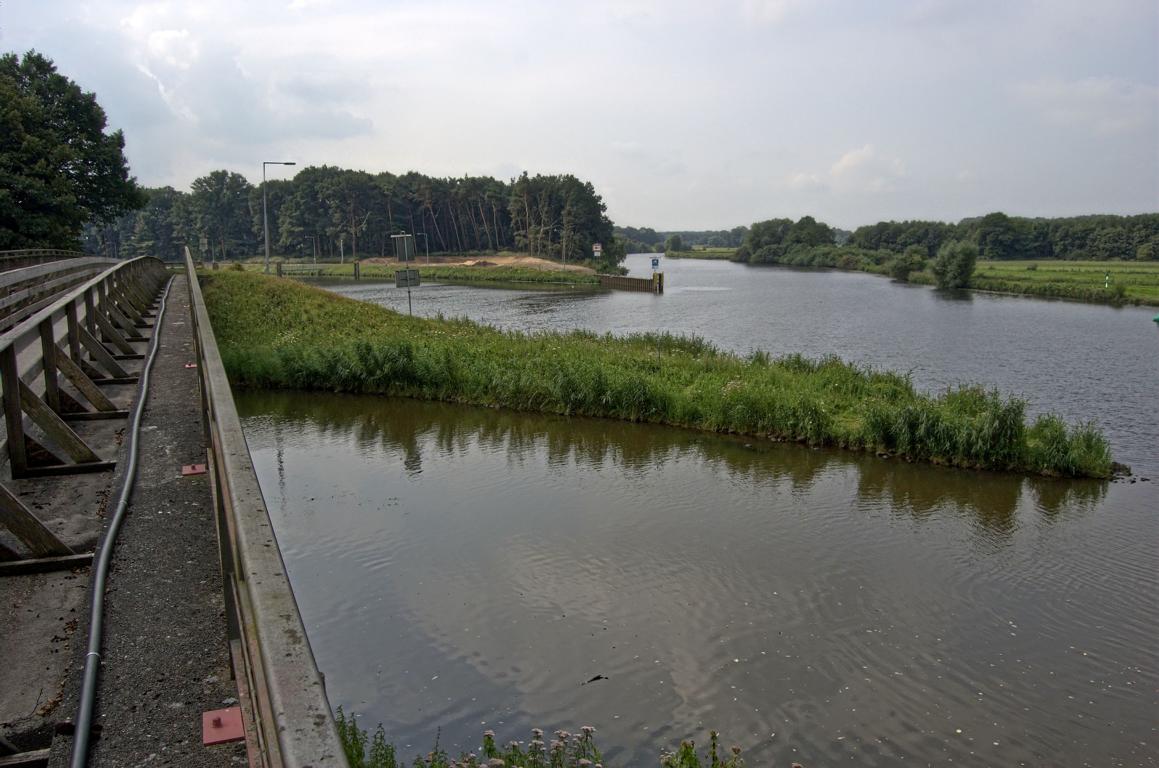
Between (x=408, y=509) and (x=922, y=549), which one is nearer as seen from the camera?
(x=922, y=549)

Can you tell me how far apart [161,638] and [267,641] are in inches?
82.5

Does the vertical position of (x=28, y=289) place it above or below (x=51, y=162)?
below

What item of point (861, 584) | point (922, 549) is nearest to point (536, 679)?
point (861, 584)

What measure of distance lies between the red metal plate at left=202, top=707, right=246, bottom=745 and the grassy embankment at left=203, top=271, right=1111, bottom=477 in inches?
630

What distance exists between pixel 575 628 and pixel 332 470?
8401 millimetres

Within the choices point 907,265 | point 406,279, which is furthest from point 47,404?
point 907,265

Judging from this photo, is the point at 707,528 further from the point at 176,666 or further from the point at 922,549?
the point at 176,666

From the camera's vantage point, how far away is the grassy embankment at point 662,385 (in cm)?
1648

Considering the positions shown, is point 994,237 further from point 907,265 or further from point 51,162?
point 51,162

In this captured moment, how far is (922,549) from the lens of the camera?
39.8 ft

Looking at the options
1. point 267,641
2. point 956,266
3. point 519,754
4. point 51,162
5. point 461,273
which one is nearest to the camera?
point 267,641

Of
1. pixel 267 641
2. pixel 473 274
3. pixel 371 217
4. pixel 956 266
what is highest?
pixel 371 217

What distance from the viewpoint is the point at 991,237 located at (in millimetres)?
126688

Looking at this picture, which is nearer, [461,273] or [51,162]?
[51,162]
